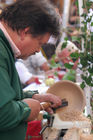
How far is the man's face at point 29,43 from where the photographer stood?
3.33 feet

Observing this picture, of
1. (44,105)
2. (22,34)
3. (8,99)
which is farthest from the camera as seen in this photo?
(44,105)

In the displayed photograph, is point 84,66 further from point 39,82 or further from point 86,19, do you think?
point 39,82

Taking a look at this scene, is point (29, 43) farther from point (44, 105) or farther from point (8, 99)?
point (44, 105)

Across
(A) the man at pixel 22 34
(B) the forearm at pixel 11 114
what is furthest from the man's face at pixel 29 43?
(B) the forearm at pixel 11 114

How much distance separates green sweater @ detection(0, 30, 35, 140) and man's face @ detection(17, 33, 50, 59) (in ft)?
0.20

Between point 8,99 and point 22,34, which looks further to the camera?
point 22,34

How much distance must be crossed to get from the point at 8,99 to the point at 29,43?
31cm

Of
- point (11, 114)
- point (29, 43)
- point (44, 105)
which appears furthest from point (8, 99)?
point (44, 105)

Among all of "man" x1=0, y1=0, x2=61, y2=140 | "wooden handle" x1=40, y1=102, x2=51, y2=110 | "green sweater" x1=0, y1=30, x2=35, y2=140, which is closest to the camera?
"green sweater" x1=0, y1=30, x2=35, y2=140

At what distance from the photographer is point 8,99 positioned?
0.85 meters

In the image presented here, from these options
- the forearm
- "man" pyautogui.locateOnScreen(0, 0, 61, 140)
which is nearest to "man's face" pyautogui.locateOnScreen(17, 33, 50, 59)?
"man" pyautogui.locateOnScreen(0, 0, 61, 140)

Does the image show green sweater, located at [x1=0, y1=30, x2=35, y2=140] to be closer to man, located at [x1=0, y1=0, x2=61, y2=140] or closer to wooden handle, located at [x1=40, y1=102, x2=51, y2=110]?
man, located at [x1=0, y1=0, x2=61, y2=140]

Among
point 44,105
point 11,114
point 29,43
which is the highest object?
point 29,43

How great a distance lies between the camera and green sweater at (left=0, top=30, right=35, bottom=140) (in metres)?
0.85
